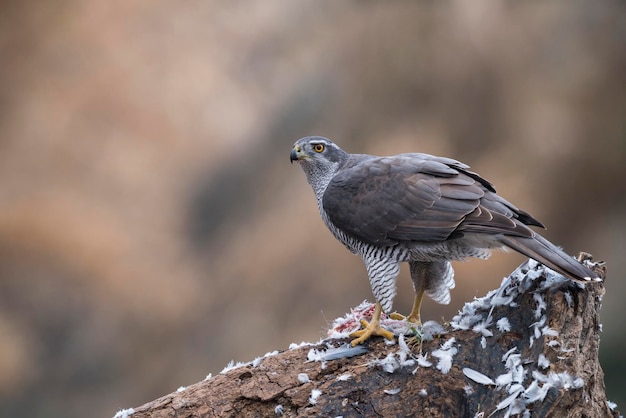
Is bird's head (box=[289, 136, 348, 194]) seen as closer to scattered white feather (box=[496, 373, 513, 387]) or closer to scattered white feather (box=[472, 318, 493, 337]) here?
scattered white feather (box=[472, 318, 493, 337])

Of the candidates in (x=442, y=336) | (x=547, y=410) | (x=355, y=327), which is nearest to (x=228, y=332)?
(x=355, y=327)

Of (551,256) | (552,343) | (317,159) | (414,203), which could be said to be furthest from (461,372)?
(317,159)

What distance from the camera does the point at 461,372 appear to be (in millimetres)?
3014

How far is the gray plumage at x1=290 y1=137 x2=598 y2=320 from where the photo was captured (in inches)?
121

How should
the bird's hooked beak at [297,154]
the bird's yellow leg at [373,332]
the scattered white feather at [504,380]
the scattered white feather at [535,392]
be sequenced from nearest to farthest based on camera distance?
the scattered white feather at [535,392]
the scattered white feather at [504,380]
the bird's yellow leg at [373,332]
the bird's hooked beak at [297,154]

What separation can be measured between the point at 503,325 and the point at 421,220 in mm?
651

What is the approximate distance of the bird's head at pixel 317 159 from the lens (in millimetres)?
3805

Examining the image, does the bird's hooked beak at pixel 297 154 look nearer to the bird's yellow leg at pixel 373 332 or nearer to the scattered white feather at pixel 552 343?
the bird's yellow leg at pixel 373 332

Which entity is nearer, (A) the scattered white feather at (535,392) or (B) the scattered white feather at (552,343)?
(A) the scattered white feather at (535,392)

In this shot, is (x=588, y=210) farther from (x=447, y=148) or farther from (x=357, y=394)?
(x=357, y=394)

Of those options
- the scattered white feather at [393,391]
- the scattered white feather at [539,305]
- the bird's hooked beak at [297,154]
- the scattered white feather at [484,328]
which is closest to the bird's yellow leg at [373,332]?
the scattered white feather at [393,391]

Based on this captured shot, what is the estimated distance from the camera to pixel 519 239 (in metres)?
3.01

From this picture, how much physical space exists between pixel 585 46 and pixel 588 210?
1.88 m

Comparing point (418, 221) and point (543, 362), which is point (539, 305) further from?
point (418, 221)
